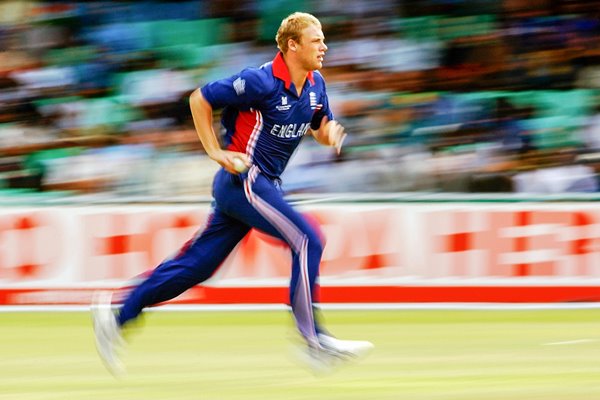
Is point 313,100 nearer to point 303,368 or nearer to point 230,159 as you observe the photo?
point 230,159

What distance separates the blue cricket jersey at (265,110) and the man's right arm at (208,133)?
41mm

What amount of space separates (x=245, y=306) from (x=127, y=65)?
3408 millimetres

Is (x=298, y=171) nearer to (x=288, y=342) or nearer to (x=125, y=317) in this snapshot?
(x=288, y=342)

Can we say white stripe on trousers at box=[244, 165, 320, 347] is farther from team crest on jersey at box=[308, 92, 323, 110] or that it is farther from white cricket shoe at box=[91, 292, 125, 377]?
white cricket shoe at box=[91, 292, 125, 377]

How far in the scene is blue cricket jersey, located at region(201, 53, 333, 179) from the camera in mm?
6773

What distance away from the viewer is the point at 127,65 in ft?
45.1

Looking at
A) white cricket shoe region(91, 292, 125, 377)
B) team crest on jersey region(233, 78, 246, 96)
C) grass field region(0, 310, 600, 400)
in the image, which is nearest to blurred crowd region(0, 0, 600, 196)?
grass field region(0, 310, 600, 400)

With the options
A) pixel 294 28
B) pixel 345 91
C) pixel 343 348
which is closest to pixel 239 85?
pixel 294 28

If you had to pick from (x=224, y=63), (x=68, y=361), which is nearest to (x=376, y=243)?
(x=224, y=63)

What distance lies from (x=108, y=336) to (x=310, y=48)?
190 centimetres

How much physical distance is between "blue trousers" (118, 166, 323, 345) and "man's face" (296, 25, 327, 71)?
63cm

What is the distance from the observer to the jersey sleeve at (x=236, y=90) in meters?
6.75

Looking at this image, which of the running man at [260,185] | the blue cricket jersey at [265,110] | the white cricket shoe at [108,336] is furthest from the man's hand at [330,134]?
the white cricket shoe at [108,336]

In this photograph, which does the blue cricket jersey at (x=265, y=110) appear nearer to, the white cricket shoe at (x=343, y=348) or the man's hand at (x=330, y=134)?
the man's hand at (x=330, y=134)
